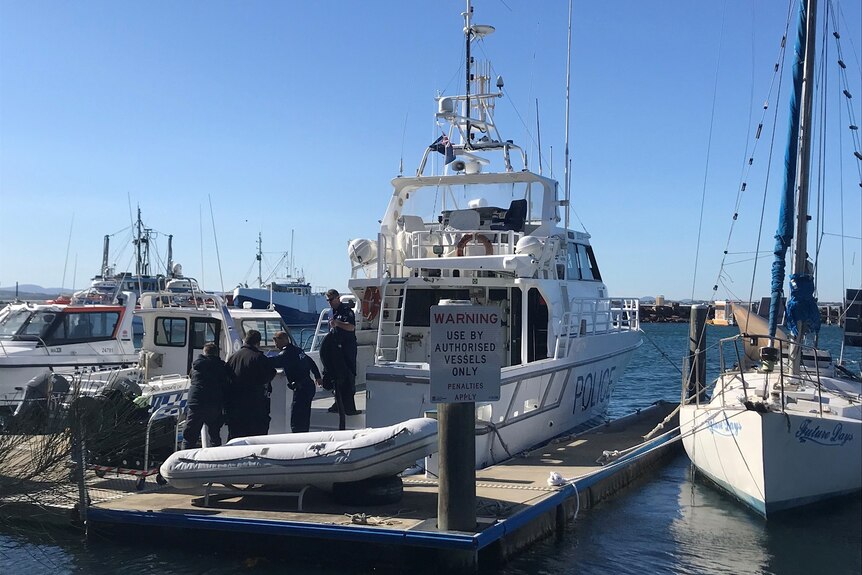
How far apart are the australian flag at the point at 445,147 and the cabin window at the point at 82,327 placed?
7.53 m

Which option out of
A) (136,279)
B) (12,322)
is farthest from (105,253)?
(12,322)

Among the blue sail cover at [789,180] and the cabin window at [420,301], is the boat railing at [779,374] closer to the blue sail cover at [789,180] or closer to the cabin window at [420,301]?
the blue sail cover at [789,180]

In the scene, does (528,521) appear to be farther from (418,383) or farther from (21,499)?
(21,499)

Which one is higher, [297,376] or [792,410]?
[297,376]

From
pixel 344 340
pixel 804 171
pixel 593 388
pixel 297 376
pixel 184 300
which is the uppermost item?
pixel 804 171

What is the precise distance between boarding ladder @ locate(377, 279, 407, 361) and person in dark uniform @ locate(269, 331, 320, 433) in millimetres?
2359

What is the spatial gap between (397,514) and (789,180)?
846 centimetres

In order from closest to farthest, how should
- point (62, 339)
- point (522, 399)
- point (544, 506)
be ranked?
point (544, 506)
point (522, 399)
point (62, 339)

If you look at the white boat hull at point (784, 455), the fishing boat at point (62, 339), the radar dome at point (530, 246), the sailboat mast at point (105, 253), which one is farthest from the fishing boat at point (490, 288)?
the sailboat mast at point (105, 253)

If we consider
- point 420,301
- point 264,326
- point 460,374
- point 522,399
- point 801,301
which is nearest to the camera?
point 460,374

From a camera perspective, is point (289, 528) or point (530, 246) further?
point (530, 246)

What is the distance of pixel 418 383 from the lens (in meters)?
9.84

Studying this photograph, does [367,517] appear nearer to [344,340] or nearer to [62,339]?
[344,340]

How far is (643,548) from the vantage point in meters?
8.81
